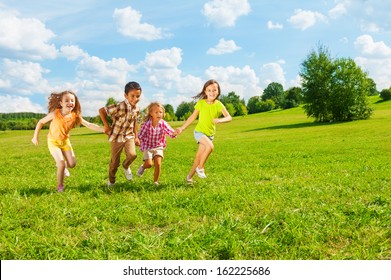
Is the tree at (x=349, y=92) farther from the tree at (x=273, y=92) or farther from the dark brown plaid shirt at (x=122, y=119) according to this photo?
the tree at (x=273, y=92)

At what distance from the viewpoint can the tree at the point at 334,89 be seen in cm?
6359

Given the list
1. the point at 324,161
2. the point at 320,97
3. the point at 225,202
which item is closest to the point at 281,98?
the point at 320,97

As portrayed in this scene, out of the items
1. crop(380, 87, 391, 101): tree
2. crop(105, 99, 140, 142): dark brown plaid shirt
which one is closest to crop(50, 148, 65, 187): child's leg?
crop(105, 99, 140, 142): dark brown plaid shirt

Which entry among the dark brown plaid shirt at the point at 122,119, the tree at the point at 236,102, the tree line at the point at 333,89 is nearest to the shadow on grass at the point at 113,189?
the dark brown plaid shirt at the point at 122,119

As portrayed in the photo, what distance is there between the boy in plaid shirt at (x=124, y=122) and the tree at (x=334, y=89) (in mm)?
60180

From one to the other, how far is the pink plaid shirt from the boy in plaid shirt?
233 millimetres

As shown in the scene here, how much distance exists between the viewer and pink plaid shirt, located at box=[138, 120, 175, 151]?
989 centimetres

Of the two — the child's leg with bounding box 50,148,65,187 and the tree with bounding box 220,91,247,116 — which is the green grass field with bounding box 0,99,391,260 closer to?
the child's leg with bounding box 50,148,65,187

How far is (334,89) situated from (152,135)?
6094 centimetres

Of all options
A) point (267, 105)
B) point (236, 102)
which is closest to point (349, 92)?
point (236, 102)

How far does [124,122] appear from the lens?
930 cm

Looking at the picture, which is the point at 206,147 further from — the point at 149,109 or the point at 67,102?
the point at 67,102

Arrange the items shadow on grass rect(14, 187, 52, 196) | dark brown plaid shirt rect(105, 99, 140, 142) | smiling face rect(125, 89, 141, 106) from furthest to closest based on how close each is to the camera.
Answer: dark brown plaid shirt rect(105, 99, 140, 142)
smiling face rect(125, 89, 141, 106)
shadow on grass rect(14, 187, 52, 196)
